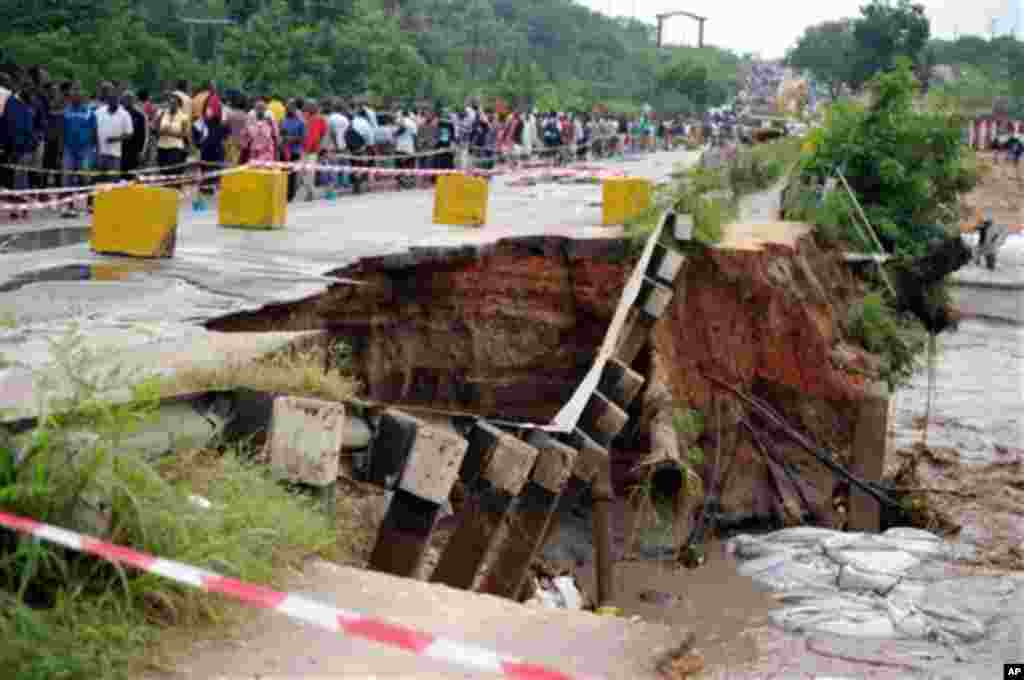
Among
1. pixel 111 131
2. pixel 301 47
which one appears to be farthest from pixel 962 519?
pixel 301 47

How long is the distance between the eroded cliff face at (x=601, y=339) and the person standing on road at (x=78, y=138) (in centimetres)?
590

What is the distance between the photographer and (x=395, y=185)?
29.6 meters

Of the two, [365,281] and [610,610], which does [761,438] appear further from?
[610,610]

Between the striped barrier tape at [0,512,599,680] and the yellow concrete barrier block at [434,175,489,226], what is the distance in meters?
14.4

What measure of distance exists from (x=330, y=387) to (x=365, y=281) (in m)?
6.55

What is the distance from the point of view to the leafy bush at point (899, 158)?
2539 centimetres

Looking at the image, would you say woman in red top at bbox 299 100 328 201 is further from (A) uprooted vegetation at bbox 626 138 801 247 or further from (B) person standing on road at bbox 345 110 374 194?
(A) uprooted vegetation at bbox 626 138 801 247

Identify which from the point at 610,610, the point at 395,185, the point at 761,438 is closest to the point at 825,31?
the point at 395,185

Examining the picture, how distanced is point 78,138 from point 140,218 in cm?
506

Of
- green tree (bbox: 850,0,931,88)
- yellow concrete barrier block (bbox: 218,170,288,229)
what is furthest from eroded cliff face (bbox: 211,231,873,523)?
green tree (bbox: 850,0,931,88)

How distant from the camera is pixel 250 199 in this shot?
18766mm

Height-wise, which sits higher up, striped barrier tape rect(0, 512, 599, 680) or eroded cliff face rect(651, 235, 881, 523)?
striped barrier tape rect(0, 512, 599, 680)

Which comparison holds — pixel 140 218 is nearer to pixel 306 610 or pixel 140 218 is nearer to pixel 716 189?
pixel 716 189

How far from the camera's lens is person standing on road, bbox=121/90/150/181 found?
20.9 m
